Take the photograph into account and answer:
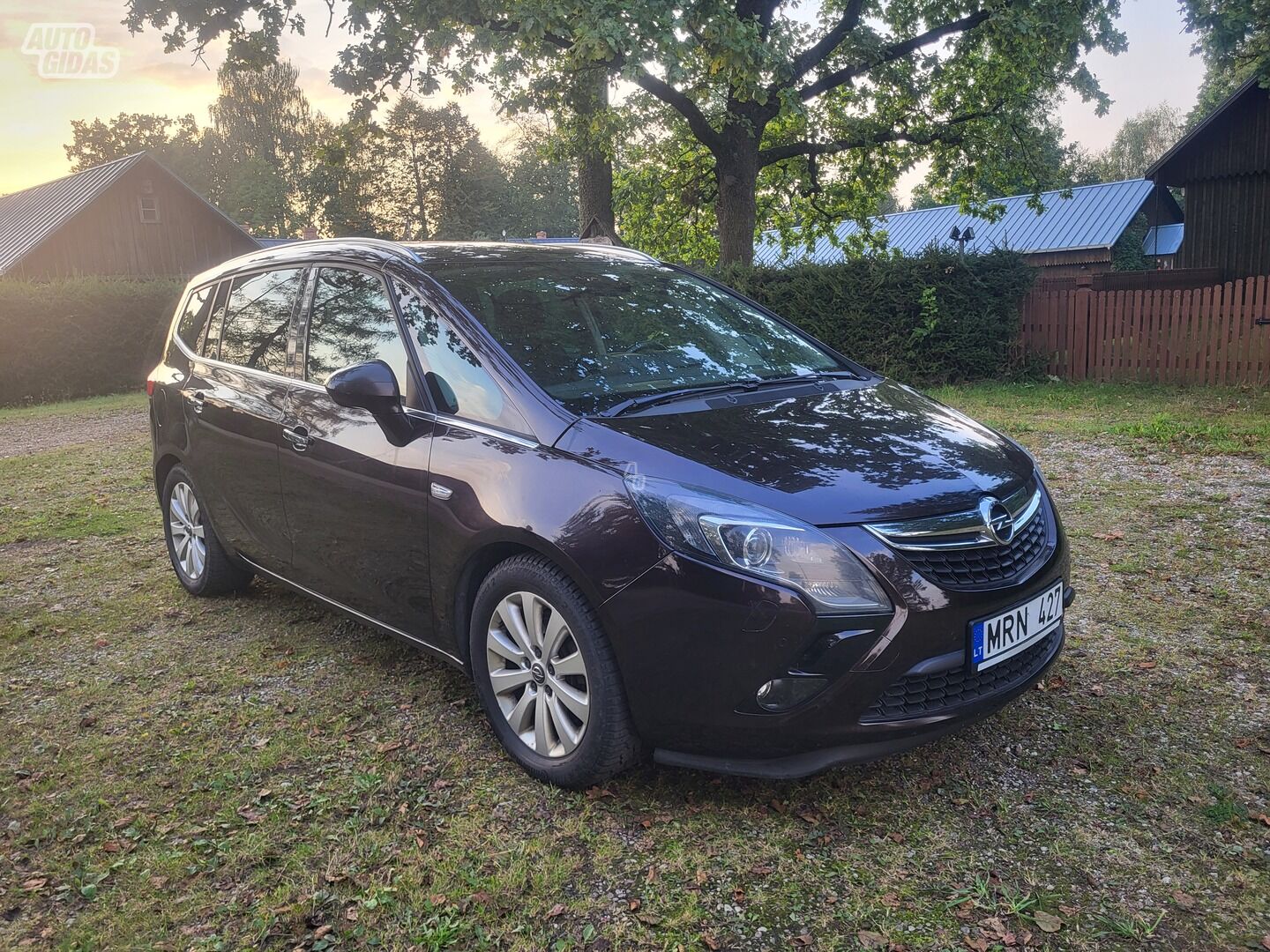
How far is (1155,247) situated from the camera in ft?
130

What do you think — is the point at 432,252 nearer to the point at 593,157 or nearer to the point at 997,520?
the point at 997,520

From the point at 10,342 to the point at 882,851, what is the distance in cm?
2165

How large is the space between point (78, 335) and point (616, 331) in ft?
66.9

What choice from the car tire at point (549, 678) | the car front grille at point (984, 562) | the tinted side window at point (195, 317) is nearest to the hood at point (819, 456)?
the car front grille at point (984, 562)

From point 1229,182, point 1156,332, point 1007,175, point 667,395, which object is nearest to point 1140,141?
point 1229,182

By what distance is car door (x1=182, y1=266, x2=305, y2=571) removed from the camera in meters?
4.35

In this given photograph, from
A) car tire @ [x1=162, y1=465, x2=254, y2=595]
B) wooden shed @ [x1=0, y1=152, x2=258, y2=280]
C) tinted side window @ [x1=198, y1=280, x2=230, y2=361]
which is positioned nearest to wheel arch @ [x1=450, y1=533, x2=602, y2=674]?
car tire @ [x1=162, y1=465, x2=254, y2=595]

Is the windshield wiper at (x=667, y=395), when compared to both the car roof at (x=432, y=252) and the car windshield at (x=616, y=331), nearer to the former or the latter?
the car windshield at (x=616, y=331)

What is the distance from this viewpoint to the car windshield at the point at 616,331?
3520mm

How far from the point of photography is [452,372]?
3547 millimetres

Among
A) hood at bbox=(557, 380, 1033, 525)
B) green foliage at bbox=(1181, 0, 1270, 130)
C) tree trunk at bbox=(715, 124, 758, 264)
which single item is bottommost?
hood at bbox=(557, 380, 1033, 525)

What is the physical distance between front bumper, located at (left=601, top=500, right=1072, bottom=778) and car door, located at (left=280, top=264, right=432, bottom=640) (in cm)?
104

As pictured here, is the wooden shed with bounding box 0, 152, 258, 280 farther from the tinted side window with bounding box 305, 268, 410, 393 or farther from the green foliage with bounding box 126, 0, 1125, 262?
the tinted side window with bounding box 305, 268, 410, 393

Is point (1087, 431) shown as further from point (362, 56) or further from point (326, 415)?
point (362, 56)
